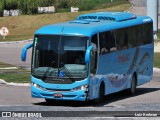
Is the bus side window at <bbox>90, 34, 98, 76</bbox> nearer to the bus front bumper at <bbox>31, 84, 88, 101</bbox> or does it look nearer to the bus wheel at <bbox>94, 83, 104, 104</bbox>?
the bus front bumper at <bbox>31, 84, 88, 101</bbox>

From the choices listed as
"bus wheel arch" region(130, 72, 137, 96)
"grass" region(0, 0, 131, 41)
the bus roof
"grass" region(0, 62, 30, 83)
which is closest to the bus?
the bus roof

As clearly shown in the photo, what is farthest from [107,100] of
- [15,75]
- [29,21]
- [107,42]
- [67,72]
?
[29,21]

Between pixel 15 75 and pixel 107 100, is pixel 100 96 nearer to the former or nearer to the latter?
pixel 107 100

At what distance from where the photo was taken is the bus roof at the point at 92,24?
24.1m

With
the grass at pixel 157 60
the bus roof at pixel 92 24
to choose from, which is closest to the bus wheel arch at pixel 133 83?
the bus roof at pixel 92 24

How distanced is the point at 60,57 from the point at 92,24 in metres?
2.16

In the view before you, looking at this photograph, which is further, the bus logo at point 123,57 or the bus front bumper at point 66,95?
the bus logo at point 123,57

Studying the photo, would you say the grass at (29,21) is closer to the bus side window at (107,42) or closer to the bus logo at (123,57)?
the bus logo at (123,57)

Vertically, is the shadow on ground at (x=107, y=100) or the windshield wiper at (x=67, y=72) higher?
the windshield wiper at (x=67, y=72)

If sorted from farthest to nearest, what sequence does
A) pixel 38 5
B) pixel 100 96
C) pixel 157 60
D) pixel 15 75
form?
pixel 38 5
pixel 157 60
pixel 15 75
pixel 100 96

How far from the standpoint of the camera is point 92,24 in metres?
25.3

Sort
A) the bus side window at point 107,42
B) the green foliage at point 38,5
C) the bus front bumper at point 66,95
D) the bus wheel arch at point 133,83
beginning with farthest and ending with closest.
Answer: the green foliage at point 38,5
the bus wheel arch at point 133,83
the bus side window at point 107,42
the bus front bumper at point 66,95

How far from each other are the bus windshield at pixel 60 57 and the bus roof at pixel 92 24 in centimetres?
22

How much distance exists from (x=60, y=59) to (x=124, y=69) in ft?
13.9
